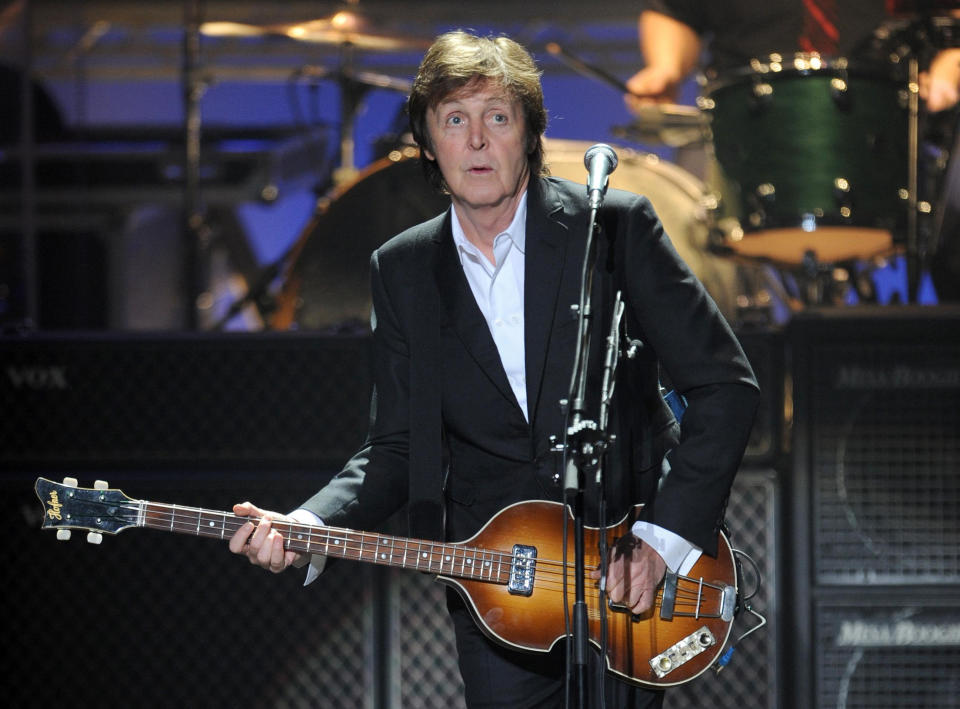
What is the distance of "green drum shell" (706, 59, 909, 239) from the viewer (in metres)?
4.26

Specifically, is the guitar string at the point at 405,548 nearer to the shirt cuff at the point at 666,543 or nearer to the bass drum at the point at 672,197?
the shirt cuff at the point at 666,543

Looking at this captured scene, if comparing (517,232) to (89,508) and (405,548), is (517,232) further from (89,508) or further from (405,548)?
(89,508)

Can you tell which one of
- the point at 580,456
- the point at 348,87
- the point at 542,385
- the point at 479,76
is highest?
the point at 348,87

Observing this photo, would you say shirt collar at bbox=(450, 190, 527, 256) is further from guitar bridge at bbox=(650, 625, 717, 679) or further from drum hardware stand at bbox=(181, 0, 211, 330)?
drum hardware stand at bbox=(181, 0, 211, 330)

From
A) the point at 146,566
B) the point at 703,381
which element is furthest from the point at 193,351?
the point at 703,381

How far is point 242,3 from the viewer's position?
7641mm

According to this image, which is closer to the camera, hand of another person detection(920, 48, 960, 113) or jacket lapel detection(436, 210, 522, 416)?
Answer: jacket lapel detection(436, 210, 522, 416)

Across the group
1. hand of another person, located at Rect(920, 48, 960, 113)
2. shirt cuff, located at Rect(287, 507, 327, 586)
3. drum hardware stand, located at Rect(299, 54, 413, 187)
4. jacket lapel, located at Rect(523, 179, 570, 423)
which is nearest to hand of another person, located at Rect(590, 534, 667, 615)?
jacket lapel, located at Rect(523, 179, 570, 423)

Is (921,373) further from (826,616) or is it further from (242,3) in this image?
(242,3)

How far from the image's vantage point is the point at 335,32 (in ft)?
19.2

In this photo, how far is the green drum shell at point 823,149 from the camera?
14.0 ft

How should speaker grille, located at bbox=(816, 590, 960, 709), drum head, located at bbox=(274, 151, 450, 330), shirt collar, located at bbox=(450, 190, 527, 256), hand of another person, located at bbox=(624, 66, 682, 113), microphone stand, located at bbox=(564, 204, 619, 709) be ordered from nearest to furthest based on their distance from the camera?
1. microphone stand, located at bbox=(564, 204, 619, 709)
2. shirt collar, located at bbox=(450, 190, 527, 256)
3. speaker grille, located at bbox=(816, 590, 960, 709)
4. drum head, located at bbox=(274, 151, 450, 330)
5. hand of another person, located at bbox=(624, 66, 682, 113)

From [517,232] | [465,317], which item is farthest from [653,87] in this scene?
[465,317]

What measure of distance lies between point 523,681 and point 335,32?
403 centimetres
